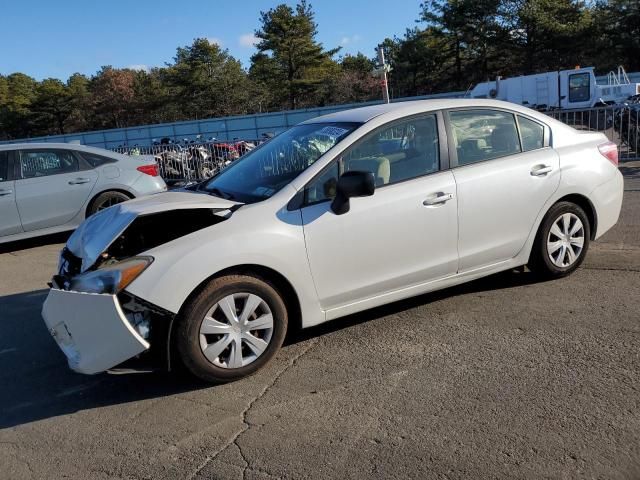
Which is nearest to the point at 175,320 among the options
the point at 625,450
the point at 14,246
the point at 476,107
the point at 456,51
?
the point at 625,450

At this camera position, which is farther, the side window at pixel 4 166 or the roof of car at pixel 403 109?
the side window at pixel 4 166

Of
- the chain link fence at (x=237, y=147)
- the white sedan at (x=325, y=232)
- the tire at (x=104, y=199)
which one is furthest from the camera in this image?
the chain link fence at (x=237, y=147)

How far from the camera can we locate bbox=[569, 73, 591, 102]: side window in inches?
974

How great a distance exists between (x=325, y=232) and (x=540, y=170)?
2019 mm

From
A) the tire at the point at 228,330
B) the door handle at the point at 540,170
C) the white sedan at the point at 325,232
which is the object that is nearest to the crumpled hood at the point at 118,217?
the white sedan at the point at 325,232

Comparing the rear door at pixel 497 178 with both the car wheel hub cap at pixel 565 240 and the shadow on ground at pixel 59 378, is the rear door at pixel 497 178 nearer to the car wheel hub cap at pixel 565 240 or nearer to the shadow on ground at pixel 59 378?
the car wheel hub cap at pixel 565 240

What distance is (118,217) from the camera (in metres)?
4.06

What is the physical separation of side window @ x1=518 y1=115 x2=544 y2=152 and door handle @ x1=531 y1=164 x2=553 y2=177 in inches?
7.2

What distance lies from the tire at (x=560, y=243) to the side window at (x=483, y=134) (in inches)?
25.9

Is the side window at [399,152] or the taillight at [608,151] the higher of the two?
the side window at [399,152]

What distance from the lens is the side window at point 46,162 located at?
8.09 metres

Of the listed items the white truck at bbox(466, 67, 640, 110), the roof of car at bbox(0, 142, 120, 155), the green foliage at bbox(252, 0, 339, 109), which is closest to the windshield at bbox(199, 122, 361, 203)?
the roof of car at bbox(0, 142, 120, 155)

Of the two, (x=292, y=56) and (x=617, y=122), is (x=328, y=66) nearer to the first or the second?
(x=292, y=56)

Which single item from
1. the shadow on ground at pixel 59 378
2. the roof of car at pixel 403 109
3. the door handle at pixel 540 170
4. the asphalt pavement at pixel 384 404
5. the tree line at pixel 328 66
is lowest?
the asphalt pavement at pixel 384 404
